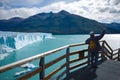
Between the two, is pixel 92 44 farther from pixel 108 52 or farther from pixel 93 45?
pixel 108 52

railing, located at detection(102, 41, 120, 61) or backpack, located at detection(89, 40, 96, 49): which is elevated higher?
backpack, located at detection(89, 40, 96, 49)

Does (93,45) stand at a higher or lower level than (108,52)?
higher

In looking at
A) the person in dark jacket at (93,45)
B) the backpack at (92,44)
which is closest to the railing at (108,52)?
the person in dark jacket at (93,45)

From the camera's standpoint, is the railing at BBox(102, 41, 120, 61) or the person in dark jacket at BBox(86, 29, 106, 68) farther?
the railing at BBox(102, 41, 120, 61)

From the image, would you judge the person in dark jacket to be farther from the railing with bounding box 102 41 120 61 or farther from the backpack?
the railing with bounding box 102 41 120 61

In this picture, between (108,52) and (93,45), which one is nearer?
(93,45)

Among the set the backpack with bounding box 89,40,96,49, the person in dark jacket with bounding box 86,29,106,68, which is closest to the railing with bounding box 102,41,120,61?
the person in dark jacket with bounding box 86,29,106,68

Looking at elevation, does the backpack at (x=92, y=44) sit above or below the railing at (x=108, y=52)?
above

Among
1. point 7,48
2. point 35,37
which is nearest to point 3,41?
point 7,48

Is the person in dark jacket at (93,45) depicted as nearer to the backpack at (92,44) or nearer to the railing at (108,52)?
the backpack at (92,44)

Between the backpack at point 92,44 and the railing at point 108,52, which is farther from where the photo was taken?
the railing at point 108,52

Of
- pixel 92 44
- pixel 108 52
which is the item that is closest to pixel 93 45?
pixel 92 44

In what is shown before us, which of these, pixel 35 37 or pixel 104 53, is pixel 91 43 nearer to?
pixel 104 53

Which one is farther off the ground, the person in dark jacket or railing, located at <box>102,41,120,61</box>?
the person in dark jacket
